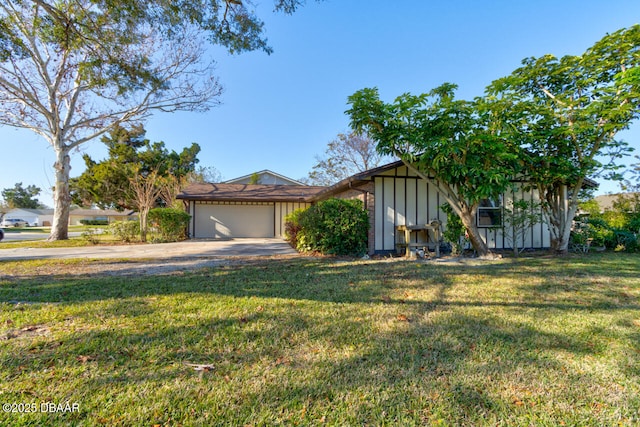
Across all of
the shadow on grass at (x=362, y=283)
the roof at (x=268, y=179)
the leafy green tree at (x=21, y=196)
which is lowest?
the shadow on grass at (x=362, y=283)

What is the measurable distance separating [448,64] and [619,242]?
8.81 m

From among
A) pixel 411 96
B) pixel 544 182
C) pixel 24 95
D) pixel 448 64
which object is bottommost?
pixel 544 182

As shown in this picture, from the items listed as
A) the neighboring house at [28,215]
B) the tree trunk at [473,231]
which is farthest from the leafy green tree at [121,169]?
the neighboring house at [28,215]

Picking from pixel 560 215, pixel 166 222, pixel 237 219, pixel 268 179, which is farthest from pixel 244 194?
pixel 560 215

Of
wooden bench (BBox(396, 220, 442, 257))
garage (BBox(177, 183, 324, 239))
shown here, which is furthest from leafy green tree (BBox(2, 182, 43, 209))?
wooden bench (BBox(396, 220, 442, 257))

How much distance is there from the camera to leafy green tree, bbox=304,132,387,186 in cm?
2469

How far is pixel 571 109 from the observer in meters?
7.71

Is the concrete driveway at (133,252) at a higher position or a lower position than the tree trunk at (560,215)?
lower

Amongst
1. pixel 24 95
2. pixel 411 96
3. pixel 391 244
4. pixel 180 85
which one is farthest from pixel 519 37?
pixel 24 95

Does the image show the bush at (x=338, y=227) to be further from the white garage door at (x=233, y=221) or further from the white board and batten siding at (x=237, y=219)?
the white garage door at (x=233, y=221)

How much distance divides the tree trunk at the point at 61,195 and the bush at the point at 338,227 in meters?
12.4

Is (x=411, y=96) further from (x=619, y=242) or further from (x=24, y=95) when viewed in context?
(x=24, y=95)

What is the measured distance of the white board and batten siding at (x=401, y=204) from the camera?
868 centimetres

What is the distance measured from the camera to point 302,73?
12945 millimetres
